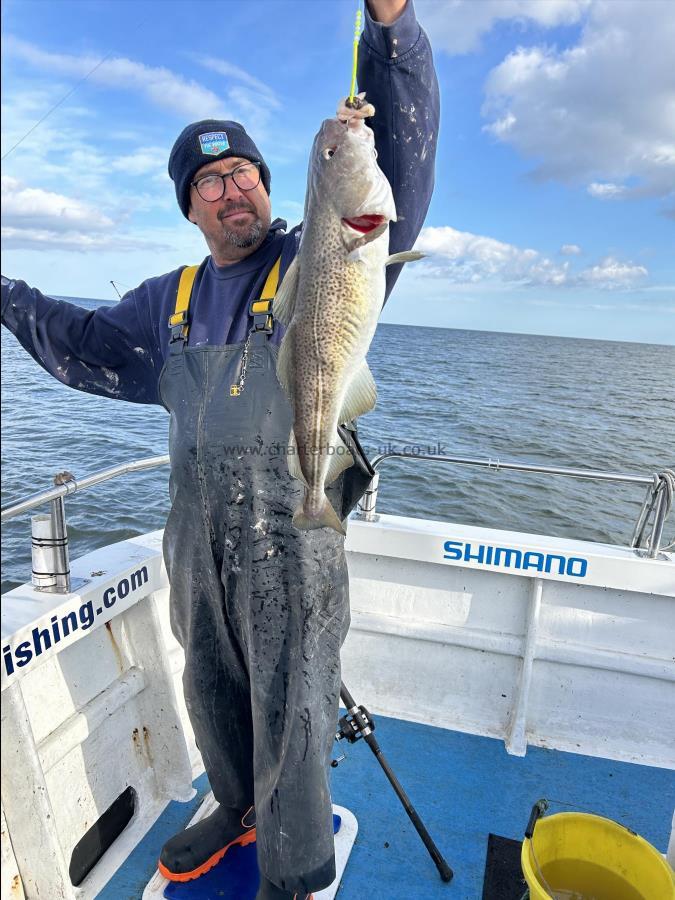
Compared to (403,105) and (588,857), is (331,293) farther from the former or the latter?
(588,857)

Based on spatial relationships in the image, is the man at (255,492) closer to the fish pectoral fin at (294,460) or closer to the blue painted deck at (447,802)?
the fish pectoral fin at (294,460)

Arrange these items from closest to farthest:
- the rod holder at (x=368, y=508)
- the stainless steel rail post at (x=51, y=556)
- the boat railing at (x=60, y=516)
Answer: the boat railing at (x=60, y=516) → the stainless steel rail post at (x=51, y=556) → the rod holder at (x=368, y=508)

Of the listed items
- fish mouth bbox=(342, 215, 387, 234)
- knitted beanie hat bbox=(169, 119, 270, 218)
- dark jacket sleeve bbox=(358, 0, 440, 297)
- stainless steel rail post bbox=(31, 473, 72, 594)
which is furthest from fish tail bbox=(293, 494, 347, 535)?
knitted beanie hat bbox=(169, 119, 270, 218)

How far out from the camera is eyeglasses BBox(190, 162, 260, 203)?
92.6 inches

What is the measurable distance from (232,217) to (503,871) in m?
3.11

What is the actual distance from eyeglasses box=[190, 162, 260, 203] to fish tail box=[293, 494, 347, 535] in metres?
1.24

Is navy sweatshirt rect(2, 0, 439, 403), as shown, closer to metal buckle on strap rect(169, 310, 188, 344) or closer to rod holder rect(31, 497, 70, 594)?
metal buckle on strap rect(169, 310, 188, 344)

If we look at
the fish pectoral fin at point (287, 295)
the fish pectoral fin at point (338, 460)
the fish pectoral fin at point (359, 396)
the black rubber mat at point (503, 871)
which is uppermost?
the fish pectoral fin at point (287, 295)

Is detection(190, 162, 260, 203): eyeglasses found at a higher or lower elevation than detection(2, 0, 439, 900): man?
higher

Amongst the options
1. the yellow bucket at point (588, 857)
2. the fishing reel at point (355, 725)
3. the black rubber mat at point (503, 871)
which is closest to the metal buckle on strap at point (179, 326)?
the fishing reel at point (355, 725)

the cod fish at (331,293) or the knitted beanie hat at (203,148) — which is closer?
the cod fish at (331,293)

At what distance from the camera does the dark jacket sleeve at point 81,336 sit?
2.62 m

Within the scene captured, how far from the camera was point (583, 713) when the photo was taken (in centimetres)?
385

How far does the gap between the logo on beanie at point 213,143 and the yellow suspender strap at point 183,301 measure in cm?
43
